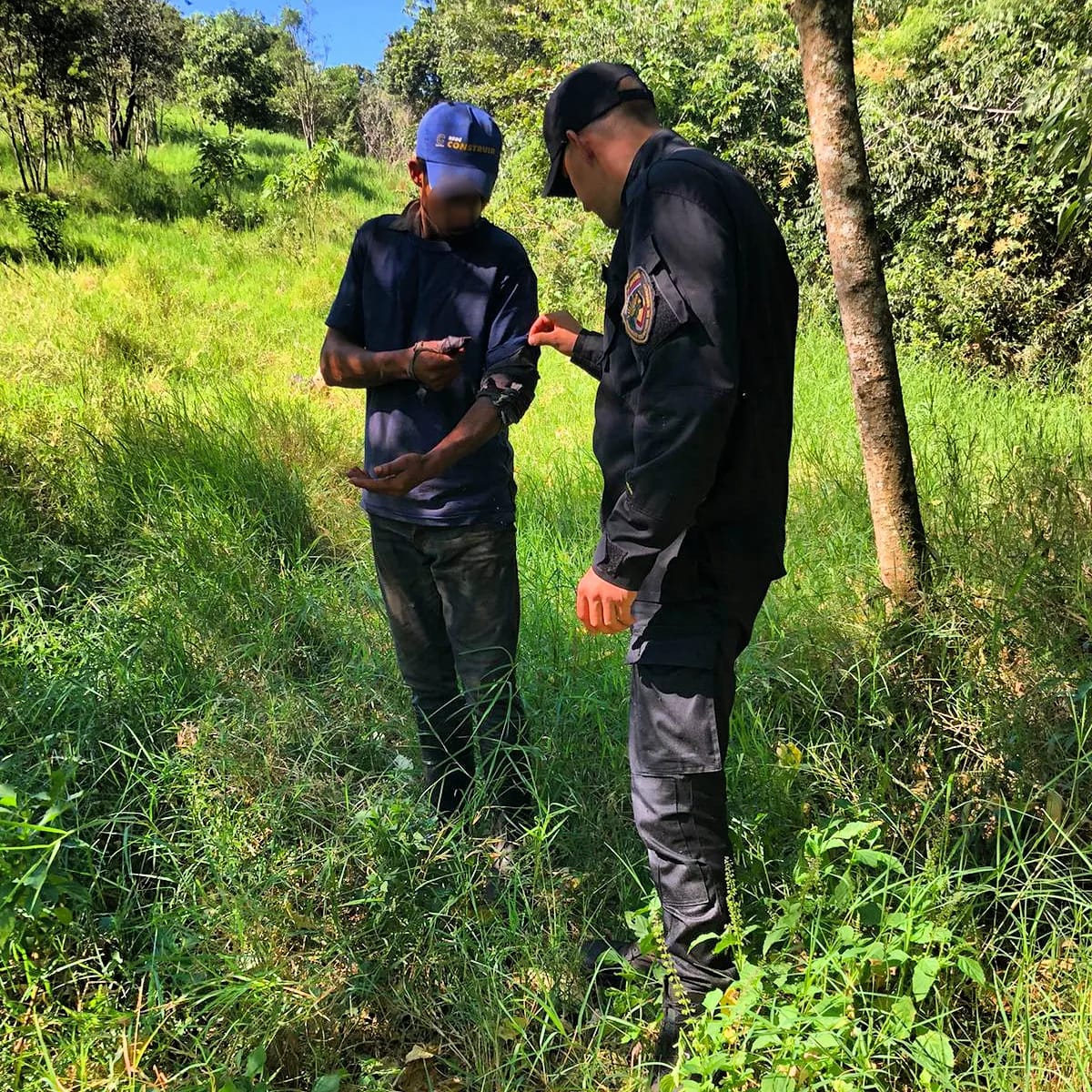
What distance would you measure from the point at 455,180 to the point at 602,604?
1.12 m

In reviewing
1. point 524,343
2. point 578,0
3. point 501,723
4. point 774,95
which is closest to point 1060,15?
point 774,95

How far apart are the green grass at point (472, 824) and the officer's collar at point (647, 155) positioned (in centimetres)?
132

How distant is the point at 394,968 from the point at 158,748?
3.43 ft

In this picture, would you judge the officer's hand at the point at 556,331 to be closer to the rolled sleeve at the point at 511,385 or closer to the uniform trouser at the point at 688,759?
the rolled sleeve at the point at 511,385

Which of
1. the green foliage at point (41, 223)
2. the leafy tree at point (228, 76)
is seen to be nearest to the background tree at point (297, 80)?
the leafy tree at point (228, 76)

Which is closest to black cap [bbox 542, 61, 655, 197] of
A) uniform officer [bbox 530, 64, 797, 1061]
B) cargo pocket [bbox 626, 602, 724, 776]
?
uniform officer [bbox 530, 64, 797, 1061]

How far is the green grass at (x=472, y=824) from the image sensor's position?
60.7 inches

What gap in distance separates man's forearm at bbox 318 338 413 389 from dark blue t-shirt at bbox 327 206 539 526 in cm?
7

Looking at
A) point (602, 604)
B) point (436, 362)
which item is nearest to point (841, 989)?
point (602, 604)

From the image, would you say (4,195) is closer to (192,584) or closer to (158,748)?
(192,584)

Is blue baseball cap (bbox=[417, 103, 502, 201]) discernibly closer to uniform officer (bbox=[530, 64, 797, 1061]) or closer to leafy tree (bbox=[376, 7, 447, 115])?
uniform officer (bbox=[530, 64, 797, 1061])

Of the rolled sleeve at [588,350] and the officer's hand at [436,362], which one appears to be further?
the officer's hand at [436,362]

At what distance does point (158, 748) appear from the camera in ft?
7.59

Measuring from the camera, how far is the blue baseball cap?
1.86 m
